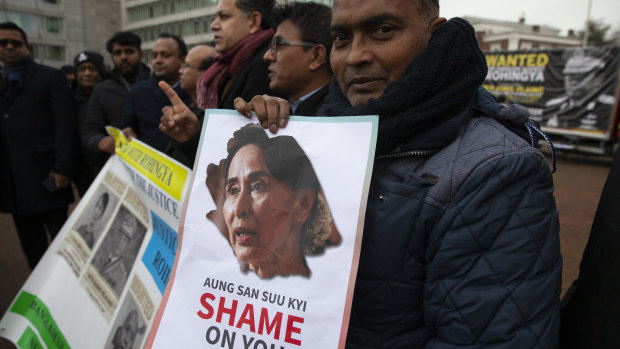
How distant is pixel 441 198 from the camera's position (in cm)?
93

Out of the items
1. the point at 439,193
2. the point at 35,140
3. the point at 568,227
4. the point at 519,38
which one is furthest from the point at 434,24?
the point at 519,38

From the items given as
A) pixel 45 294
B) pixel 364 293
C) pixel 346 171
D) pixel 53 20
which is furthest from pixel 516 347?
pixel 53 20

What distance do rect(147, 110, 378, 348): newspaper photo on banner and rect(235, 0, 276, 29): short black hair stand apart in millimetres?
1411

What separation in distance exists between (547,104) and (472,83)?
14.0 metres

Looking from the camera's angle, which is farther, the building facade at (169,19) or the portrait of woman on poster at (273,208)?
the building facade at (169,19)

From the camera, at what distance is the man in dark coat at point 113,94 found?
328 cm

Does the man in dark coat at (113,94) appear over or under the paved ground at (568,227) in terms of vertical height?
over

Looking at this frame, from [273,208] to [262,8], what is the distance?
171 centimetres

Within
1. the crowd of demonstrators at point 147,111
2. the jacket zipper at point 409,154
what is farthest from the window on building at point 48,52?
the jacket zipper at point 409,154

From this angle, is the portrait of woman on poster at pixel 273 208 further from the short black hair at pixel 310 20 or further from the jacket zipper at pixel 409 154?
the short black hair at pixel 310 20

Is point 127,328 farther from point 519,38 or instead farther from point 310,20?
point 519,38

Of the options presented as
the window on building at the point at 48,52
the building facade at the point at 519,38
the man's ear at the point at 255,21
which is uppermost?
the building facade at the point at 519,38

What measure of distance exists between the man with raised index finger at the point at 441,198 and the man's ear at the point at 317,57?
871mm

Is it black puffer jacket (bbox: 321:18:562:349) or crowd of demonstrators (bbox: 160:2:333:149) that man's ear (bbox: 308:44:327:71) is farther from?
black puffer jacket (bbox: 321:18:562:349)
